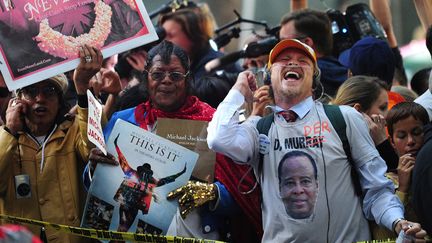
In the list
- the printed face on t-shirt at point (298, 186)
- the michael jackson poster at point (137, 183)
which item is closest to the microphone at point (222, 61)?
the michael jackson poster at point (137, 183)

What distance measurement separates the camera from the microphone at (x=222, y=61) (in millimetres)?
8781

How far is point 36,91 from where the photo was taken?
24.4 ft

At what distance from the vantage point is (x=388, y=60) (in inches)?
332

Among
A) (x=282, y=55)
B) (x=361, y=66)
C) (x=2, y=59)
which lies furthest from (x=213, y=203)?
(x=361, y=66)

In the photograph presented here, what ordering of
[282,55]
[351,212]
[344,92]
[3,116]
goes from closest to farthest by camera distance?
[351,212], [282,55], [344,92], [3,116]

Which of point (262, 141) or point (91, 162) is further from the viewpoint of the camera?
point (91, 162)

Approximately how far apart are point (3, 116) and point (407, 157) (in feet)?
10.4

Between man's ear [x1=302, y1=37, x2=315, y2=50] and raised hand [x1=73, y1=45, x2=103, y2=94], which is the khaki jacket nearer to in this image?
raised hand [x1=73, y1=45, x2=103, y2=94]

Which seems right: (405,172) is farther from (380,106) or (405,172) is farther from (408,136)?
(380,106)

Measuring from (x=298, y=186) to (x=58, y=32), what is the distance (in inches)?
74.9

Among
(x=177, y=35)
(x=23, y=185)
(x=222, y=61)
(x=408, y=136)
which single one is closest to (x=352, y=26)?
(x=222, y=61)

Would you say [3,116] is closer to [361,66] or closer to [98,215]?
[98,215]

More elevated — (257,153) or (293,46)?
(293,46)

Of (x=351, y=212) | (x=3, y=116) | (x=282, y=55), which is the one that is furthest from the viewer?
(x=3, y=116)
